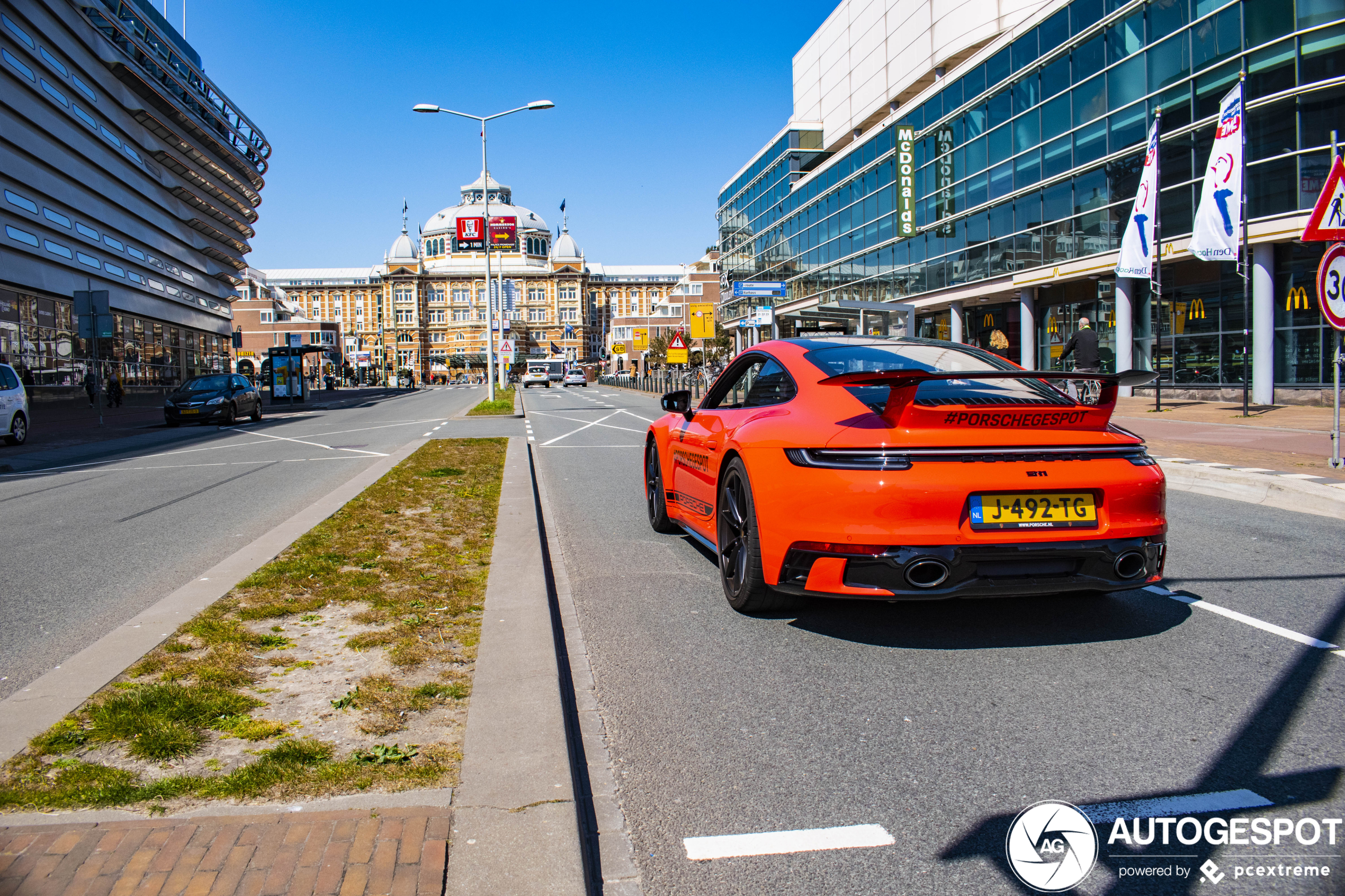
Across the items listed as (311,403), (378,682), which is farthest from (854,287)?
(378,682)

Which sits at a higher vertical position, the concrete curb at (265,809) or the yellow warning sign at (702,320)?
the yellow warning sign at (702,320)

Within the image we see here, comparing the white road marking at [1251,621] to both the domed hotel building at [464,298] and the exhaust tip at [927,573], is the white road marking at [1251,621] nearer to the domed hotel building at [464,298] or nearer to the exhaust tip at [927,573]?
the exhaust tip at [927,573]

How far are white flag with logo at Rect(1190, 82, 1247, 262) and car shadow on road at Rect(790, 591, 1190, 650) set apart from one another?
49.0 ft

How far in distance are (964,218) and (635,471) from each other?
82.2 ft

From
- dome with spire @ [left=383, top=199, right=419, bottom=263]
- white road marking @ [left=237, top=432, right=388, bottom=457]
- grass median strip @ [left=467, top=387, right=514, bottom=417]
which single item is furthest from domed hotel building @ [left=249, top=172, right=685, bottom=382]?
white road marking @ [left=237, top=432, right=388, bottom=457]

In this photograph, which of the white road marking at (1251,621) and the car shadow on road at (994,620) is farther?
the car shadow on road at (994,620)

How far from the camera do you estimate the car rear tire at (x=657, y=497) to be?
7406 millimetres

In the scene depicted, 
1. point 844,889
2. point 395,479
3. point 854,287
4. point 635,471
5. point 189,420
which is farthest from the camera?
point 854,287

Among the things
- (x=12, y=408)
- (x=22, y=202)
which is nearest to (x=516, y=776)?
(x=12, y=408)

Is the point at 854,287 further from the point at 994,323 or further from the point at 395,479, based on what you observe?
the point at 395,479

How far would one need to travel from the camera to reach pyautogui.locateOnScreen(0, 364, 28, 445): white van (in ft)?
59.9

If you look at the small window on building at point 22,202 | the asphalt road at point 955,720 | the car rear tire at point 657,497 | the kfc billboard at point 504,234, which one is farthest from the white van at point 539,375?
the asphalt road at point 955,720

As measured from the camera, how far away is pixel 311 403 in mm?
43812

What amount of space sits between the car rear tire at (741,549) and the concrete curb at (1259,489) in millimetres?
4109
